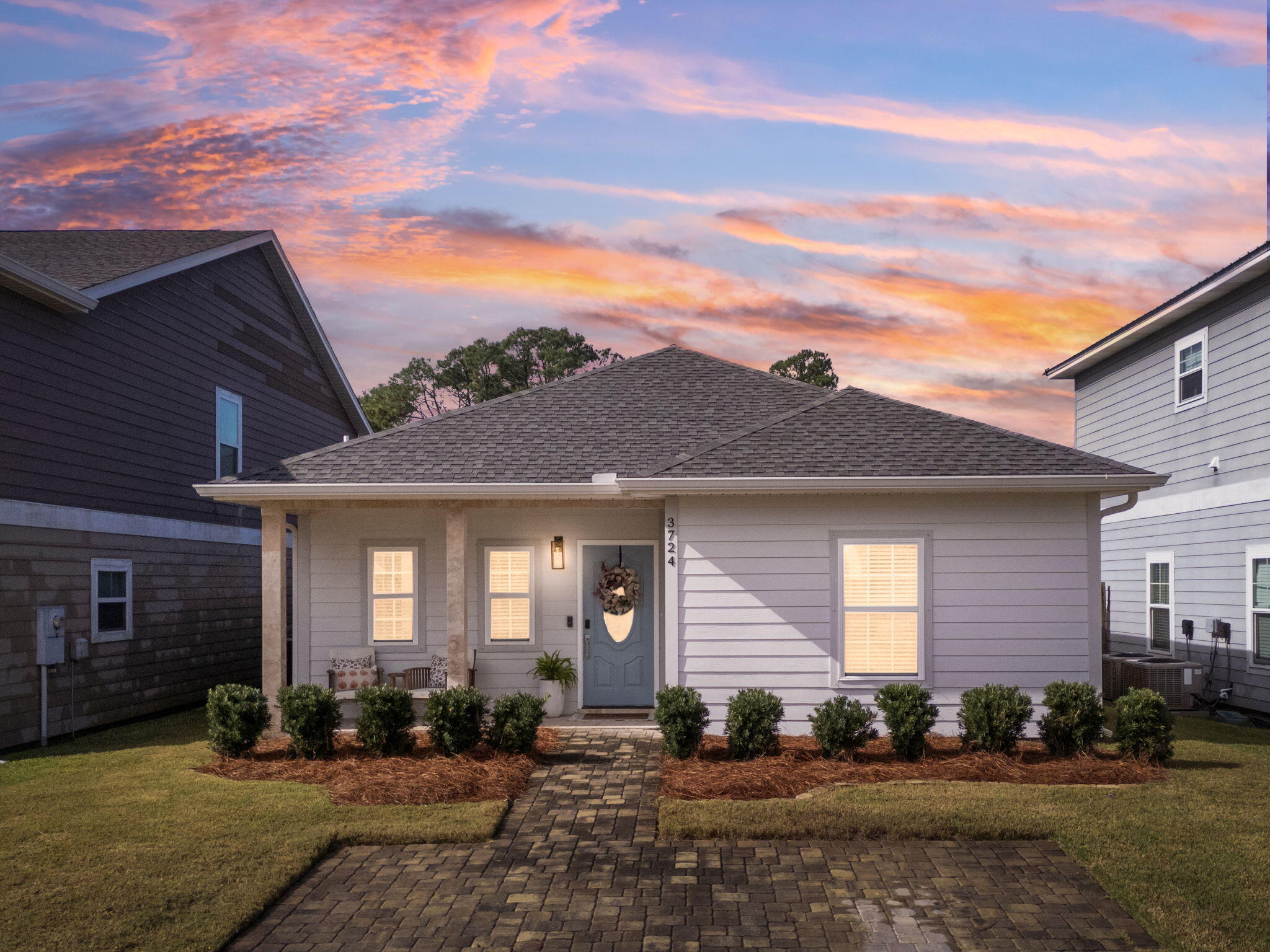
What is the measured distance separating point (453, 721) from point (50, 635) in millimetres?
5246

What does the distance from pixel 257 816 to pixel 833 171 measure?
11859mm

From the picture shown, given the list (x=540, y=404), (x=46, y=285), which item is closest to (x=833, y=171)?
(x=540, y=404)

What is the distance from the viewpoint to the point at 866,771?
8.88 metres

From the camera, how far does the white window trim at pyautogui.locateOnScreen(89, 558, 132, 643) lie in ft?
40.5

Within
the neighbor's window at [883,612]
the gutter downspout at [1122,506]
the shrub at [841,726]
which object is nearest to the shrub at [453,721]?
the shrub at [841,726]

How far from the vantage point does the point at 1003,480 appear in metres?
10.1

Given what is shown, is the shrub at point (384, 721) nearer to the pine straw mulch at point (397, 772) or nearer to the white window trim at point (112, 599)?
the pine straw mulch at point (397, 772)

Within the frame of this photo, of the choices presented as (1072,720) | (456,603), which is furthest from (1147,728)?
(456,603)

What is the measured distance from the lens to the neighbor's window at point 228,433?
621 inches

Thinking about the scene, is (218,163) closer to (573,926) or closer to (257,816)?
(257,816)

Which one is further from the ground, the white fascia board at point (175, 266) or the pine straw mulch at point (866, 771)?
the white fascia board at point (175, 266)

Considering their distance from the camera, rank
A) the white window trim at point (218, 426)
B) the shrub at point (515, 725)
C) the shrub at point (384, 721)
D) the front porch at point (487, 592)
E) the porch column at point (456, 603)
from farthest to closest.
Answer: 1. the white window trim at point (218, 426)
2. the front porch at point (487, 592)
3. the porch column at point (456, 603)
4. the shrub at point (384, 721)
5. the shrub at point (515, 725)

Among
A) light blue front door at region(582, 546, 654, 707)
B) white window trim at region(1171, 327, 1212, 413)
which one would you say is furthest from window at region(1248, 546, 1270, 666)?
light blue front door at region(582, 546, 654, 707)

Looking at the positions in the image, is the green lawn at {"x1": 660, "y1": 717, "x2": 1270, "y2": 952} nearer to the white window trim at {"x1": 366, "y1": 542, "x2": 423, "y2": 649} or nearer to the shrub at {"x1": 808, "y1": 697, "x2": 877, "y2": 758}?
the shrub at {"x1": 808, "y1": 697, "x2": 877, "y2": 758}
